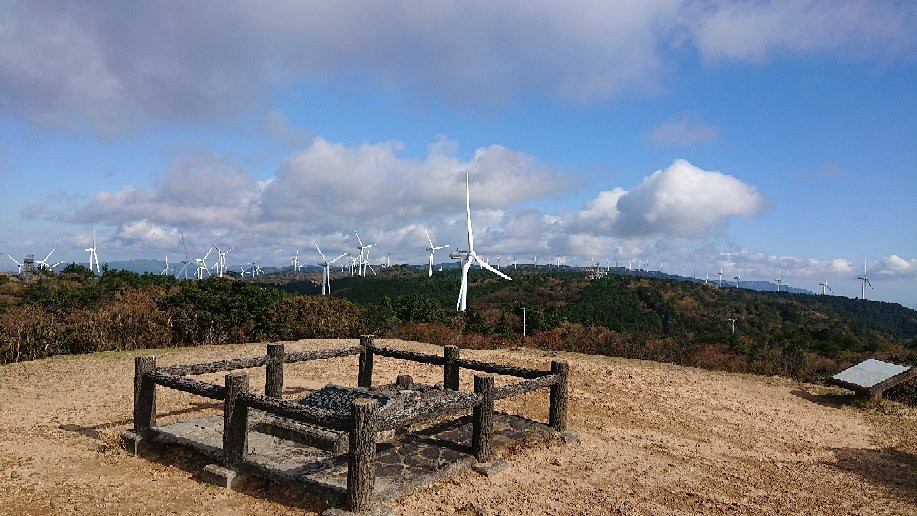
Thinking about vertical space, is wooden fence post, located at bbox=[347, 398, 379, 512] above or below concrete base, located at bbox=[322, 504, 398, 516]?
above

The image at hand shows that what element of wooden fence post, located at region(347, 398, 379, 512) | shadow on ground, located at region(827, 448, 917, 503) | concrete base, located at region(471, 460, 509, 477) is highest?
wooden fence post, located at region(347, 398, 379, 512)

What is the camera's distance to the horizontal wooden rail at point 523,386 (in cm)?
735

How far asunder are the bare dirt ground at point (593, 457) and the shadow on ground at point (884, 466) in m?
0.02

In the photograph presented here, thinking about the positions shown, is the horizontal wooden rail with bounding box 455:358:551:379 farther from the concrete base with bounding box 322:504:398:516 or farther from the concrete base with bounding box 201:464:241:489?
the concrete base with bounding box 201:464:241:489

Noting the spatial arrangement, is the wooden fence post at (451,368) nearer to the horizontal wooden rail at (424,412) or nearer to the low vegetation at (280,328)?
the horizontal wooden rail at (424,412)

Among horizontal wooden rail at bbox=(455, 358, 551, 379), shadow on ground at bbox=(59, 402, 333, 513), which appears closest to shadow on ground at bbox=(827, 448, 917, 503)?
horizontal wooden rail at bbox=(455, 358, 551, 379)

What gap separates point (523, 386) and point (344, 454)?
2.45 meters

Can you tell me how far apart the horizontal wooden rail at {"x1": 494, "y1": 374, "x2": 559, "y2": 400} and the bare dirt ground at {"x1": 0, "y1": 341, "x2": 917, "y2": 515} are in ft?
2.65

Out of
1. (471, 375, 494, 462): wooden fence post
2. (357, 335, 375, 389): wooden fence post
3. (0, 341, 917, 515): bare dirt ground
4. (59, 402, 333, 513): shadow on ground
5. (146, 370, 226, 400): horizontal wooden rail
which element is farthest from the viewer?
(357, 335, 375, 389): wooden fence post

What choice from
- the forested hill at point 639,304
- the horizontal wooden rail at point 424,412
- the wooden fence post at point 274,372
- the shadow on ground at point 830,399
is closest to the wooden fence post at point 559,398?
the horizontal wooden rail at point 424,412

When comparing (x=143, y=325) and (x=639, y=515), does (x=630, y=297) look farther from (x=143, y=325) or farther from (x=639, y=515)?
(x=639, y=515)

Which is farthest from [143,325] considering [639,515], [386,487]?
[639,515]

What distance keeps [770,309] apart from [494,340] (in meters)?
47.1

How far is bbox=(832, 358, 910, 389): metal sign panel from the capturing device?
11953mm
